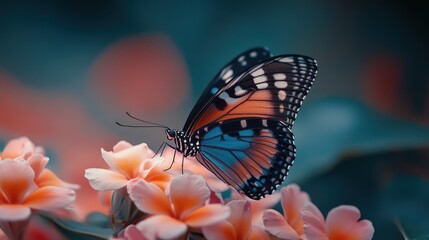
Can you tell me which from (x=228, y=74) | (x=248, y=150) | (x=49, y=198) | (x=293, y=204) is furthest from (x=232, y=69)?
(x=49, y=198)

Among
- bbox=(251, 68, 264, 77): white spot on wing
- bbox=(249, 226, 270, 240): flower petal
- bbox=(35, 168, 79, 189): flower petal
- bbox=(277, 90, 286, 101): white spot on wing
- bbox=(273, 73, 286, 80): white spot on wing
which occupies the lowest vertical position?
bbox=(249, 226, 270, 240): flower petal

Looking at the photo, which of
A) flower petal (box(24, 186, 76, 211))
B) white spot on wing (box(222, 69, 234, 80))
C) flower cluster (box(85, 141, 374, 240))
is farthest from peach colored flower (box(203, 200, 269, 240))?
white spot on wing (box(222, 69, 234, 80))

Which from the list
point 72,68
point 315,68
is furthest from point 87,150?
point 315,68

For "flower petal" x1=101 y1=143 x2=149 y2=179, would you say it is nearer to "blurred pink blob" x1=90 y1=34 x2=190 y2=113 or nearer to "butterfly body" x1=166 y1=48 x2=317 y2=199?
"butterfly body" x1=166 y1=48 x2=317 y2=199

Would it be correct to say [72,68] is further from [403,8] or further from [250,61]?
[403,8]

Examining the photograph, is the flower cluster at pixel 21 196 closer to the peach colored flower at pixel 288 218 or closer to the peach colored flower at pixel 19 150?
the peach colored flower at pixel 19 150

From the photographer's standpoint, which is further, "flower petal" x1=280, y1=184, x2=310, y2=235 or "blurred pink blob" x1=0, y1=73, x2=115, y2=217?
"blurred pink blob" x1=0, y1=73, x2=115, y2=217
